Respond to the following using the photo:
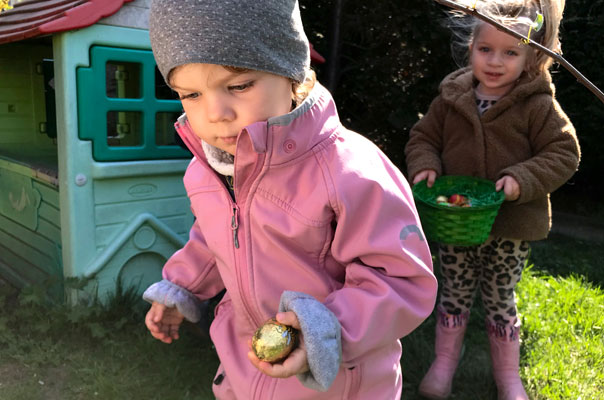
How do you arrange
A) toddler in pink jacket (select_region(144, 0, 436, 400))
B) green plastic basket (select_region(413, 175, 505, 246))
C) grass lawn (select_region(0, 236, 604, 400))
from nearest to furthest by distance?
toddler in pink jacket (select_region(144, 0, 436, 400))
green plastic basket (select_region(413, 175, 505, 246))
grass lawn (select_region(0, 236, 604, 400))

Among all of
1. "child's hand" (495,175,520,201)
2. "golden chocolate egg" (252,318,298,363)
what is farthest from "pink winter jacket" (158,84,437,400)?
"child's hand" (495,175,520,201)

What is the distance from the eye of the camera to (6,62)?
14.1 feet

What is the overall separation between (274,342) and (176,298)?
1.99 ft

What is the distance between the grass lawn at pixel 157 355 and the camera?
2688 mm

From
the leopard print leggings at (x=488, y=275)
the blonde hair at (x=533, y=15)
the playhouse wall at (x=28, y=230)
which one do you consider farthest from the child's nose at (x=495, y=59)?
the playhouse wall at (x=28, y=230)

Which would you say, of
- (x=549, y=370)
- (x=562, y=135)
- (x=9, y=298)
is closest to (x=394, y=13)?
(x=562, y=135)

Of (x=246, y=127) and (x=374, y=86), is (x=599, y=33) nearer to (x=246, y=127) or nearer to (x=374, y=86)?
(x=374, y=86)

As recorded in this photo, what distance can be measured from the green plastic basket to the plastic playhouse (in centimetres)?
159

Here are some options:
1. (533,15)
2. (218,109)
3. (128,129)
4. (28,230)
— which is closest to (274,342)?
(218,109)

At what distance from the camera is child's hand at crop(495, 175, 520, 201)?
2291mm

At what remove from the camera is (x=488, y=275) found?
2631mm

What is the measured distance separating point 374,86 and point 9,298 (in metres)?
3.21

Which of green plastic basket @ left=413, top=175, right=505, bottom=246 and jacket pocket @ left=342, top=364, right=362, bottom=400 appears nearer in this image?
jacket pocket @ left=342, top=364, right=362, bottom=400

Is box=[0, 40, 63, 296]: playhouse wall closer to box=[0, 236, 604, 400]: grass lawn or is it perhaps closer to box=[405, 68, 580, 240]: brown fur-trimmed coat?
box=[0, 236, 604, 400]: grass lawn
